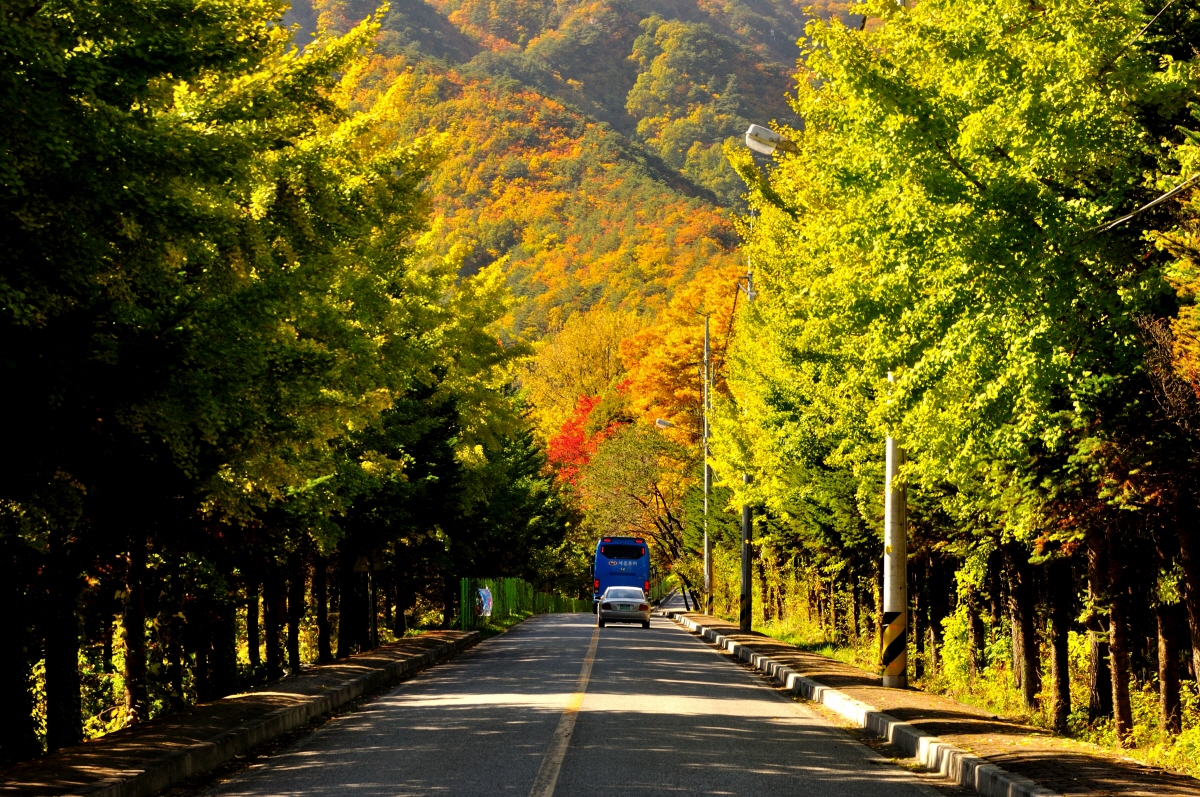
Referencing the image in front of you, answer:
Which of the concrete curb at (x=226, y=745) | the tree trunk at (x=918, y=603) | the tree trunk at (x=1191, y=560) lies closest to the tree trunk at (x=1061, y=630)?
the tree trunk at (x=1191, y=560)

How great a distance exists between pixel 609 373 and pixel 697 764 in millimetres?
84603

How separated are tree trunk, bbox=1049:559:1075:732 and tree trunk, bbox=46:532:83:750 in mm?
12467

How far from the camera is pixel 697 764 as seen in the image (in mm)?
12438

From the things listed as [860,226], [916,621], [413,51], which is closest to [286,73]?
[860,226]

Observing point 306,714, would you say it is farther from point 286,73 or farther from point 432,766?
point 286,73

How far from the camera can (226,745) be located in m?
13.5

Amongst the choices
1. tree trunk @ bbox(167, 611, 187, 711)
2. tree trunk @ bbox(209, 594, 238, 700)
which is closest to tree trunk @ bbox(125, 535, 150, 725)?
tree trunk @ bbox(209, 594, 238, 700)

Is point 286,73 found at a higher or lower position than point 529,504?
higher

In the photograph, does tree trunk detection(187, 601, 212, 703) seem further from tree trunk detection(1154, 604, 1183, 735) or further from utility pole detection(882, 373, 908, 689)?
tree trunk detection(1154, 604, 1183, 735)

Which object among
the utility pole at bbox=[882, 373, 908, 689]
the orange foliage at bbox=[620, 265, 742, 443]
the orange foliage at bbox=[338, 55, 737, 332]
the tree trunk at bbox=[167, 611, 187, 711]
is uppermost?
the orange foliage at bbox=[338, 55, 737, 332]

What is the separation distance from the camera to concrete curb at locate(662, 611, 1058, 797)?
10.6 meters

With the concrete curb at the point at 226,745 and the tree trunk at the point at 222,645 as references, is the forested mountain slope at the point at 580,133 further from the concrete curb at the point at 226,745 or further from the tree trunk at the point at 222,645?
the concrete curb at the point at 226,745

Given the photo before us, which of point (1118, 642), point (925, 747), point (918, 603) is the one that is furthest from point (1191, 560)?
point (918, 603)

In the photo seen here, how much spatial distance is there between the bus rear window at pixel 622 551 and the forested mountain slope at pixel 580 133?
24.8 metres
